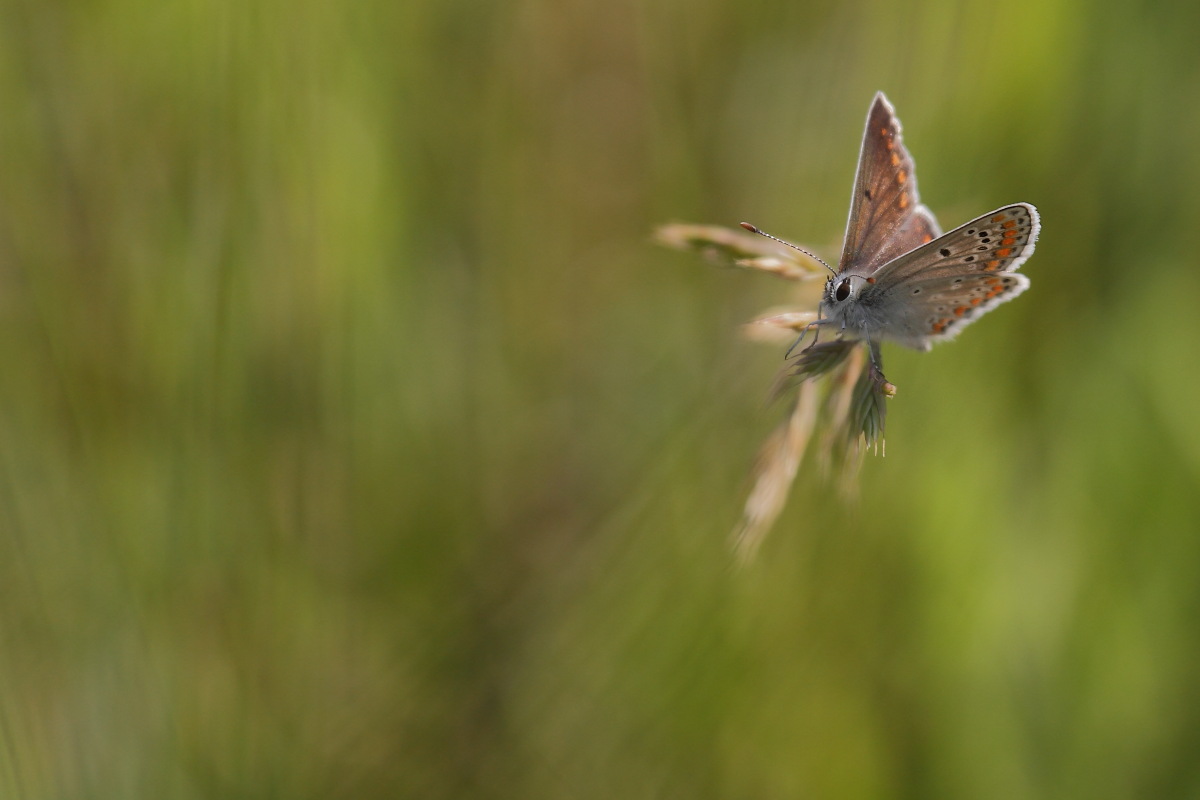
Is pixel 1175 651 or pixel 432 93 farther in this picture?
pixel 432 93

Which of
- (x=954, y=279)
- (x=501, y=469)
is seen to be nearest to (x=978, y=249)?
(x=954, y=279)

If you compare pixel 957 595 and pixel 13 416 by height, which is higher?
pixel 13 416

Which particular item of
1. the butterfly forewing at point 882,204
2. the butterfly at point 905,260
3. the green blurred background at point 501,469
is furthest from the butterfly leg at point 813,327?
the green blurred background at point 501,469

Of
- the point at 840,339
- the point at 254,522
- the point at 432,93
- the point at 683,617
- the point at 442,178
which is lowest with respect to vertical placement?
the point at 683,617

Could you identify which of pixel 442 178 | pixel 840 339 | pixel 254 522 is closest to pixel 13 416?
pixel 254 522

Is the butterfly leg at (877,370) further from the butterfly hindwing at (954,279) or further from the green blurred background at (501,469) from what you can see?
the green blurred background at (501,469)

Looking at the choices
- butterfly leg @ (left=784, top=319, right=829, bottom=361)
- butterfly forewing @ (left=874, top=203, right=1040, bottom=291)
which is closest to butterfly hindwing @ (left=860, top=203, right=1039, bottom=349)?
butterfly forewing @ (left=874, top=203, right=1040, bottom=291)

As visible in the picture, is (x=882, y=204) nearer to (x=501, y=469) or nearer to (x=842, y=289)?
(x=842, y=289)

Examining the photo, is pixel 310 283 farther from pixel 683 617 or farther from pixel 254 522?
pixel 683 617
